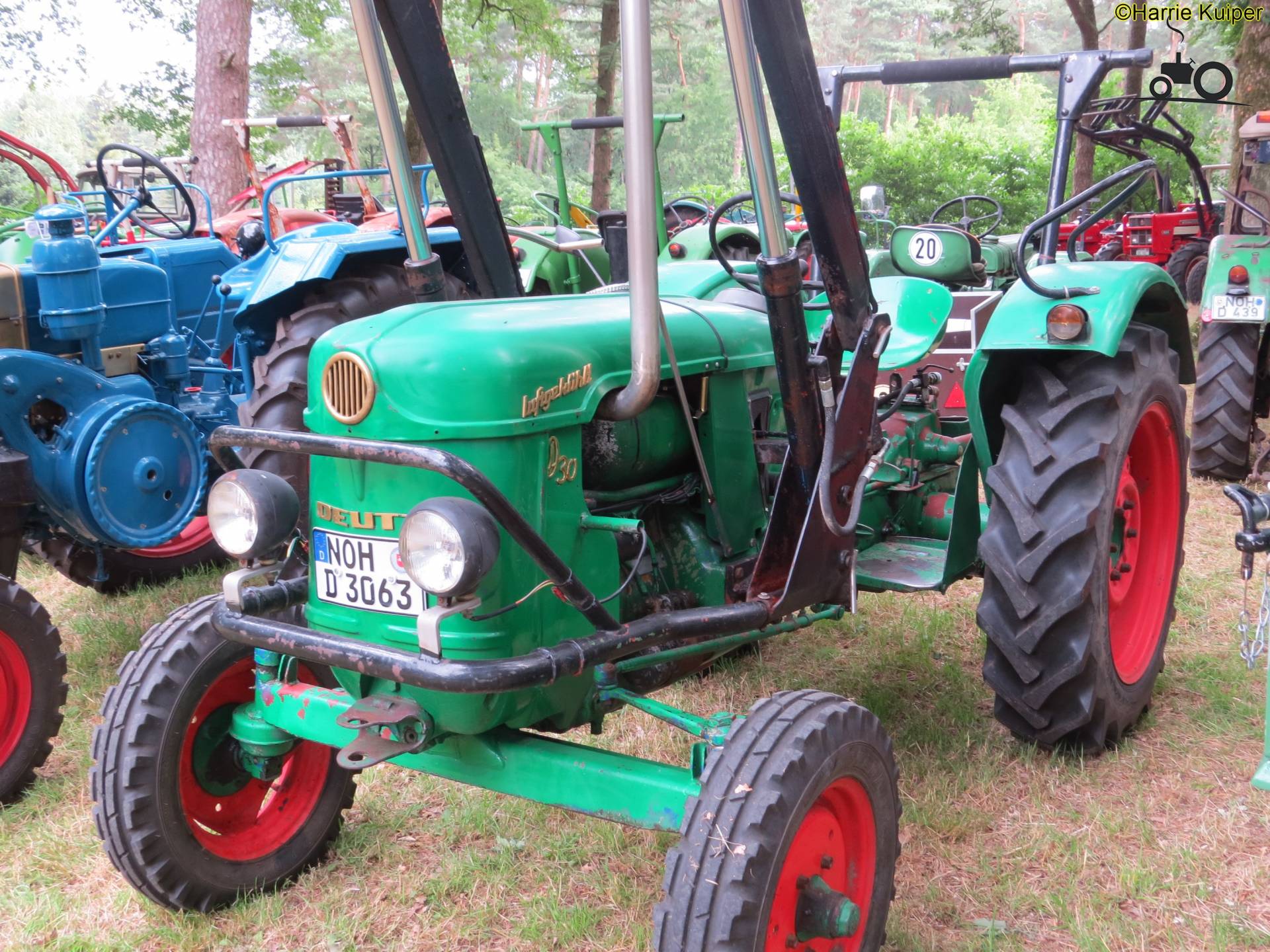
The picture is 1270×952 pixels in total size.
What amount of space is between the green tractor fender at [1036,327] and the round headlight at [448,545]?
1.63 m

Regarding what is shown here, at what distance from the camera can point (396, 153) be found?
2516 millimetres

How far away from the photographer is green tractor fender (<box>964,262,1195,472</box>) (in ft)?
9.58

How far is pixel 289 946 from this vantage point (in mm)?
2471

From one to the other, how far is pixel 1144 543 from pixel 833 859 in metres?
1.82

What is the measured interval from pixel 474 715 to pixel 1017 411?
5.44 ft

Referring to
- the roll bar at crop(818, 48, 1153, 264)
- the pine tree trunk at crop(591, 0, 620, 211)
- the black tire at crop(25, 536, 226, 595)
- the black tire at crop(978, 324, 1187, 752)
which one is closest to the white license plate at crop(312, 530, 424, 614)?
the black tire at crop(978, 324, 1187, 752)

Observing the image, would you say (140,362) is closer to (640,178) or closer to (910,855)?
(640,178)

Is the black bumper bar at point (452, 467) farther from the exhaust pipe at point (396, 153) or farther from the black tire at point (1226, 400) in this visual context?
the black tire at point (1226, 400)

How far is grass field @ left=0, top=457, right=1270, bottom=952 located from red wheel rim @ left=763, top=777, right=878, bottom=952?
31 cm

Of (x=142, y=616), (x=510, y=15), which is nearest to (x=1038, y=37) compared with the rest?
(x=510, y=15)

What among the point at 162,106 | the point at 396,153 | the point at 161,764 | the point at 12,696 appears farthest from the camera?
the point at 162,106

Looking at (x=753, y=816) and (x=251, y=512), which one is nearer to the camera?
(x=753, y=816)

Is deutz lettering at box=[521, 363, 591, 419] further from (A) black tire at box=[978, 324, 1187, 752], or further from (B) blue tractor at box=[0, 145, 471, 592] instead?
(B) blue tractor at box=[0, 145, 471, 592]

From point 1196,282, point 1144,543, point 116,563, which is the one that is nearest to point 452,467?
point 1144,543
